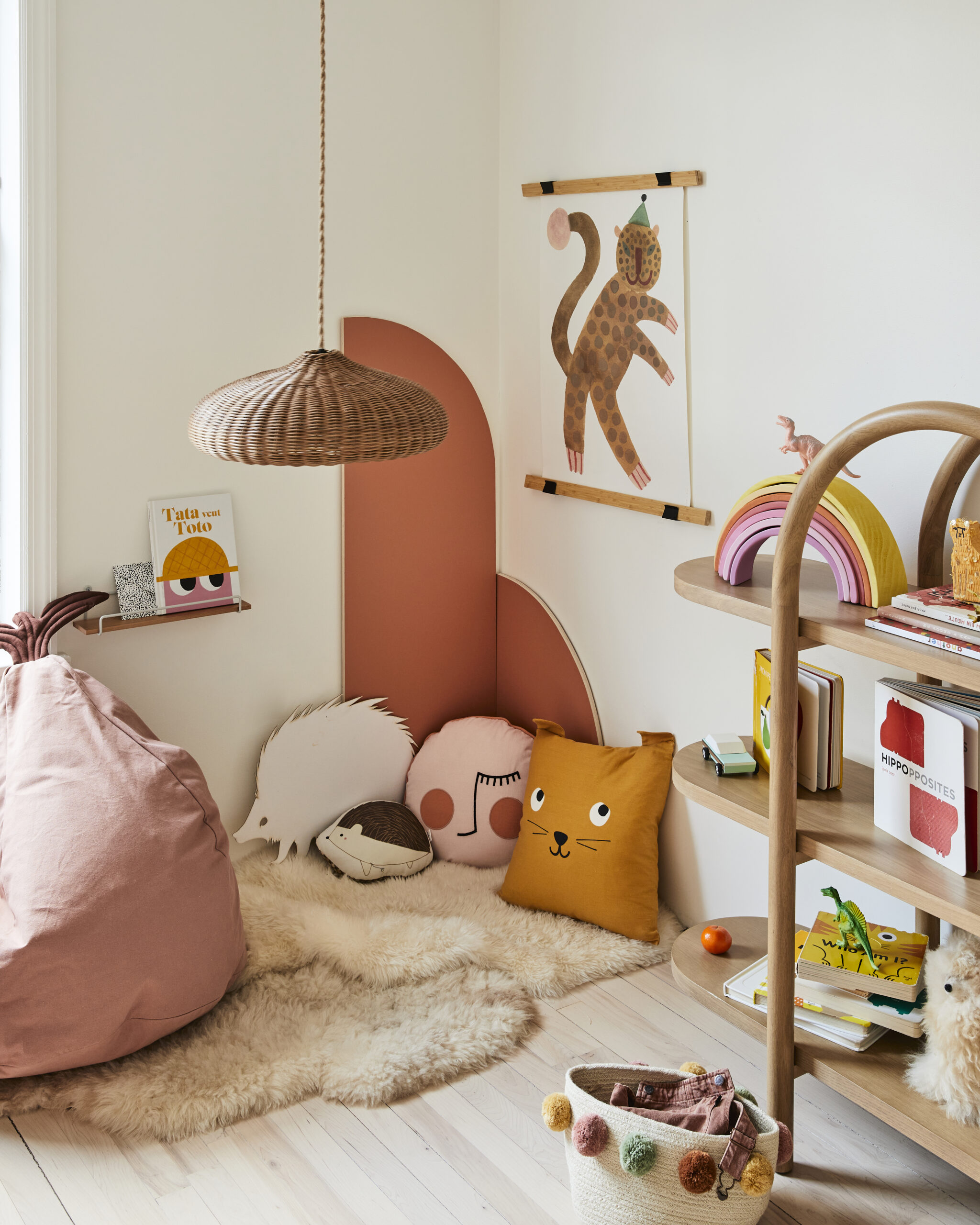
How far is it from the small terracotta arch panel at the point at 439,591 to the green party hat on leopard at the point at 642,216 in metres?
0.63

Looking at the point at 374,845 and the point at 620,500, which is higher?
the point at 620,500

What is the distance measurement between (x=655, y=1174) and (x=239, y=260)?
2025 millimetres

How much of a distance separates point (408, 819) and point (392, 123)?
1.73 m

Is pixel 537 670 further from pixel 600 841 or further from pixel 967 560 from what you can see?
pixel 967 560

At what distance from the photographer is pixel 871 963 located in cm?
180

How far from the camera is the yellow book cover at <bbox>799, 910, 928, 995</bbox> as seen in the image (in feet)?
5.83

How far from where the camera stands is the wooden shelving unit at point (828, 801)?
4.91 ft

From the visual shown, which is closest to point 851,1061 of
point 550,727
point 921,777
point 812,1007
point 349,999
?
point 812,1007

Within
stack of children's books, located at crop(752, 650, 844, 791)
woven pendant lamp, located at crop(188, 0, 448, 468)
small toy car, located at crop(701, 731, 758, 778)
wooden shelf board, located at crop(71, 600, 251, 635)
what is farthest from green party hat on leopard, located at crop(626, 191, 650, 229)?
wooden shelf board, located at crop(71, 600, 251, 635)

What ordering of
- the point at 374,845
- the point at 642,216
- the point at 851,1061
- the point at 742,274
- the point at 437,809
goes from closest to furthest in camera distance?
the point at 851,1061
the point at 742,274
the point at 642,216
the point at 374,845
the point at 437,809

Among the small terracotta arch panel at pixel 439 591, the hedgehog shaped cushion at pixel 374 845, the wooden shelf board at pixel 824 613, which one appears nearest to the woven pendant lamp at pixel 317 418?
the wooden shelf board at pixel 824 613

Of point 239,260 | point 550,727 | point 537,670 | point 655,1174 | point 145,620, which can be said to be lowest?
point 655,1174

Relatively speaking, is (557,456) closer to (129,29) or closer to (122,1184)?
(129,29)

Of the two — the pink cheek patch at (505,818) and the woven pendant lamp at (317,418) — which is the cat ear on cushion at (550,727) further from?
the woven pendant lamp at (317,418)
